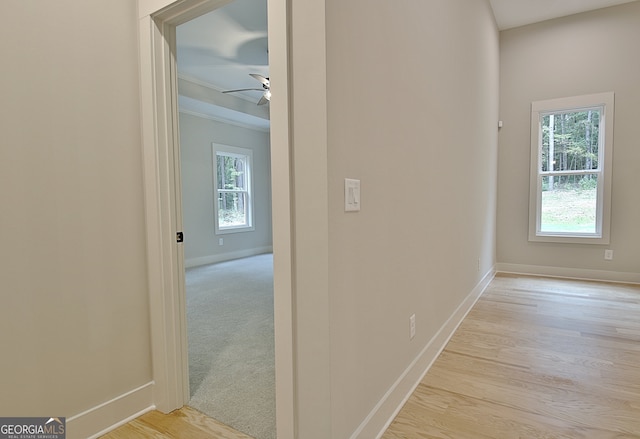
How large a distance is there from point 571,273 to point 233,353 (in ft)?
14.2

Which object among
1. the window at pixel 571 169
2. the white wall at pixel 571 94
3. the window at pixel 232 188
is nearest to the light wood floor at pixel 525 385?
the white wall at pixel 571 94

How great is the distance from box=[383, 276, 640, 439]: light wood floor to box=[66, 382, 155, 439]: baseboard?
119cm

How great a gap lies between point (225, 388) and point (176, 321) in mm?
519

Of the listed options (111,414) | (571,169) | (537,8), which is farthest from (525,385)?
(537,8)

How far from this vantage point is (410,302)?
1.77 metres

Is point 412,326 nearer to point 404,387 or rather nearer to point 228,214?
point 404,387

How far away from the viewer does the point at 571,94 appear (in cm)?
410

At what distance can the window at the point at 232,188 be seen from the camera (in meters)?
5.85

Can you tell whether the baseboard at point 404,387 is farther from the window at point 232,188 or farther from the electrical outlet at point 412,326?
the window at point 232,188

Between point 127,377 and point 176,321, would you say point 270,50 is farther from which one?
point 127,377

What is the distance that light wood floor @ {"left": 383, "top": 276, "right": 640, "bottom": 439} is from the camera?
152 centimetres

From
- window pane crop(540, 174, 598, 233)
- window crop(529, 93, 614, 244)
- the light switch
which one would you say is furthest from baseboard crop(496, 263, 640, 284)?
Answer: the light switch
